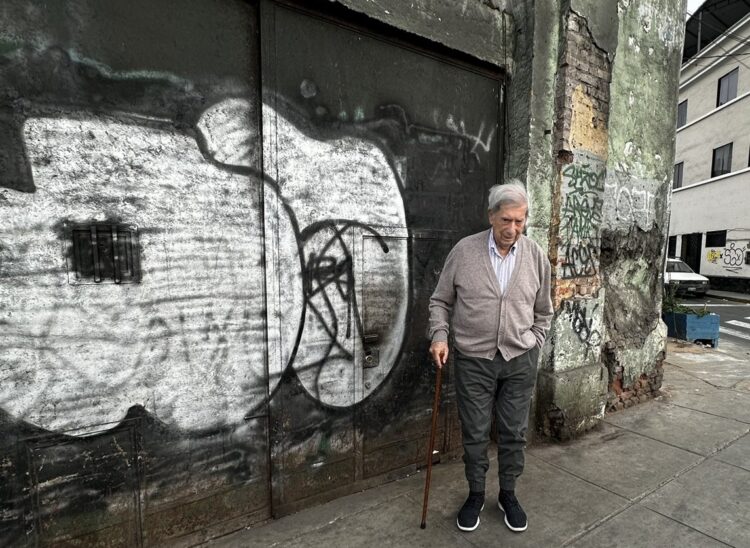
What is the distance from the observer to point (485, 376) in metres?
2.38

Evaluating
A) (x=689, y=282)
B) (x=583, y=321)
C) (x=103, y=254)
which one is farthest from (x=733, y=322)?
(x=103, y=254)

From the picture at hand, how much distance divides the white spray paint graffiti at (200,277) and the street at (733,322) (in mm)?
7562

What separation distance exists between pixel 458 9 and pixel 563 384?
2.92 metres

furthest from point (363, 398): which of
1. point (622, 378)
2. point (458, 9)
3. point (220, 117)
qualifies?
point (622, 378)

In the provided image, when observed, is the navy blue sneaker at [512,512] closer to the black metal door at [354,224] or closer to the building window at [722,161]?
the black metal door at [354,224]

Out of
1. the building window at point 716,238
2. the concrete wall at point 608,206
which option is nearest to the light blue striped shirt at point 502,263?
the concrete wall at point 608,206

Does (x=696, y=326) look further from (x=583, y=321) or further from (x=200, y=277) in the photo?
(x=200, y=277)

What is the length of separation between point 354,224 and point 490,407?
136cm

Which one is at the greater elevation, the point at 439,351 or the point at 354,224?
the point at 354,224

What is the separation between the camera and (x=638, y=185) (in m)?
4.09

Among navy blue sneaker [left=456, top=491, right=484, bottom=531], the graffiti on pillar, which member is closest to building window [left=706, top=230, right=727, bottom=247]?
the graffiti on pillar

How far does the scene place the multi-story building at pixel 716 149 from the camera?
1738 cm

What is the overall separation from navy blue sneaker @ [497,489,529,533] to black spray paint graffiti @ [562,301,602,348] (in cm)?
157

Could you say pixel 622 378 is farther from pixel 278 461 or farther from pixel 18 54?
pixel 18 54
